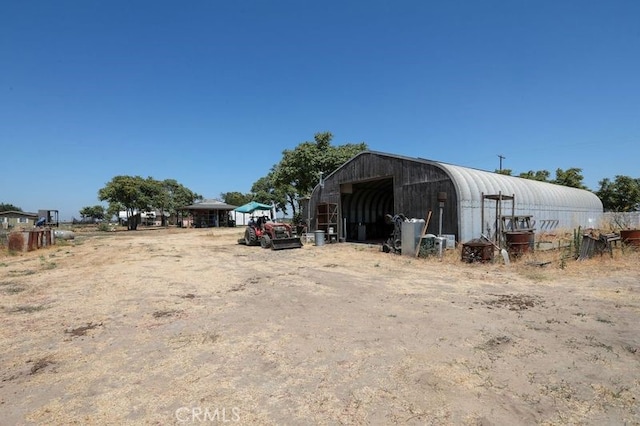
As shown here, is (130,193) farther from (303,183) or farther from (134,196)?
(303,183)

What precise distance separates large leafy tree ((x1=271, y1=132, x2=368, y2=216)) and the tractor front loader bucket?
11.8 meters

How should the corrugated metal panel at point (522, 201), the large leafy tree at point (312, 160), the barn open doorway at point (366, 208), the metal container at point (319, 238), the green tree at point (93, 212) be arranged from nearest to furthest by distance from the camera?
1. the corrugated metal panel at point (522, 201)
2. the metal container at point (319, 238)
3. the barn open doorway at point (366, 208)
4. the large leafy tree at point (312, 160)
5. the green tree at point (93, 212)

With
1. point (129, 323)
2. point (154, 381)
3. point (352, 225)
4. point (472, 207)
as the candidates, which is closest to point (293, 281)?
point (129, 323)

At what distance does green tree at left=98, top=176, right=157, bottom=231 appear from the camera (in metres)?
38.2

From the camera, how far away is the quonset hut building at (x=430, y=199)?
14102mm

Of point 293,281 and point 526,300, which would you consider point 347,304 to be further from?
point 526,300

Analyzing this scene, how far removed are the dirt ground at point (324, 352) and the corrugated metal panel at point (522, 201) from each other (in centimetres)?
575

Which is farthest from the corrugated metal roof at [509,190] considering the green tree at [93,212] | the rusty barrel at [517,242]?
the green tree at [93,212]

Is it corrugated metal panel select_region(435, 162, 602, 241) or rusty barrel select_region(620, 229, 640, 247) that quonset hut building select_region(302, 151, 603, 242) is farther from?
rusty barrel select_region(620, 229, 640, 247)

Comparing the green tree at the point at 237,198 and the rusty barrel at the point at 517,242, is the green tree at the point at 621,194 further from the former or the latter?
the green tree at the point at 237,198

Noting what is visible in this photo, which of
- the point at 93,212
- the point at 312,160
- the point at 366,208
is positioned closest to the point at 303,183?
the point at 312,160

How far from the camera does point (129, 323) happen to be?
5.29 m

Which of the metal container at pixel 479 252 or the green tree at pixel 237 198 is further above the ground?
the green tree at pixel 237 198

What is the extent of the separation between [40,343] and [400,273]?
25.6ft
